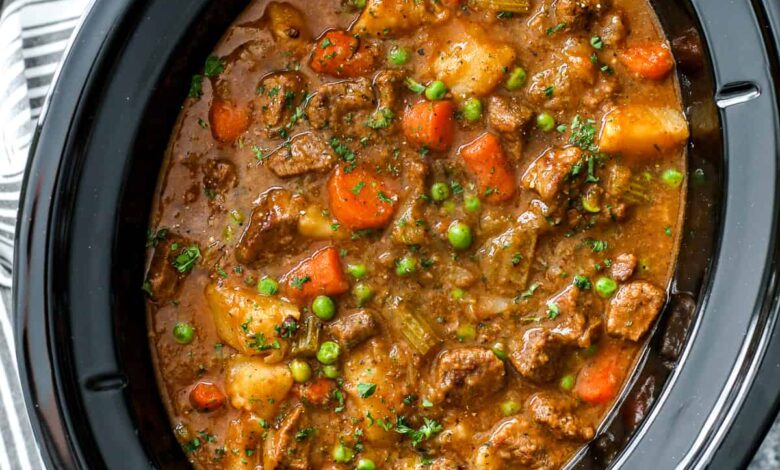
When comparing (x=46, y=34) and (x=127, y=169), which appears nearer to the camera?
(x=127, y=169)

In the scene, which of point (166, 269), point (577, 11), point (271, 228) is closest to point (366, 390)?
point (271, 228)

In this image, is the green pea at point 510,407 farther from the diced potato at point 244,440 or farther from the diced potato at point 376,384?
the diced potato at point 244,440

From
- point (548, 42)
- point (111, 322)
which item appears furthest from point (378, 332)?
point (548, 42)

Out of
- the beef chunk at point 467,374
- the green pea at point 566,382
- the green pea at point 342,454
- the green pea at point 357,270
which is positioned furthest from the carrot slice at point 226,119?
the green pea at point 566,382

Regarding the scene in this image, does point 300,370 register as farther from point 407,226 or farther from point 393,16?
point 393,16

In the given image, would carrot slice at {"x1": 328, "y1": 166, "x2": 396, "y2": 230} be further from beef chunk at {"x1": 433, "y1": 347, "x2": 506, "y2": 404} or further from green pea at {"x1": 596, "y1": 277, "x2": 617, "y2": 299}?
green pea at {"x1": 596, "y1": 277, "x2": 617, "y2": 299}

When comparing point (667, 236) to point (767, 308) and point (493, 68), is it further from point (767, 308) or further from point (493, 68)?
point (493, 68)
